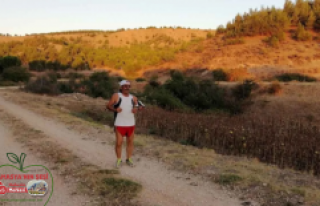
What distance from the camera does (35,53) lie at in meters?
67.0

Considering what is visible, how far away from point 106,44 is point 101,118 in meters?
62.0

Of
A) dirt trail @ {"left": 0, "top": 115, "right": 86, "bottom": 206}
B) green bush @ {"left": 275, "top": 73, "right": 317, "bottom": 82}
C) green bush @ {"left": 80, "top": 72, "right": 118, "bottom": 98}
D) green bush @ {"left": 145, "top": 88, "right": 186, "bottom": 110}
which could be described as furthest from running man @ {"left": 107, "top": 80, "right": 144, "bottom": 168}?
green bush @ {"left": 275, "top": 73, "right": 317, "bottom": 82}

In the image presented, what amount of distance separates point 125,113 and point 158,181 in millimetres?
1610

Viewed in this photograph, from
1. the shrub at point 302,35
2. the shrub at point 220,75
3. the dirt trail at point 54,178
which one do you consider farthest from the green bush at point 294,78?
the dirt trail at point 54,178

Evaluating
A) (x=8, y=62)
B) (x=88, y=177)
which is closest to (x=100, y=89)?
(x=88, y=177)

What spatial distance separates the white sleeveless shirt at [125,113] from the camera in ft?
22.6

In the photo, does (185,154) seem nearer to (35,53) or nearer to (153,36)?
(35,53)

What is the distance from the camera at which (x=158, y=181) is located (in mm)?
6387

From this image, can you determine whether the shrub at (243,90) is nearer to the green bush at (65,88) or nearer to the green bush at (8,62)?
the green bush at (65,88)

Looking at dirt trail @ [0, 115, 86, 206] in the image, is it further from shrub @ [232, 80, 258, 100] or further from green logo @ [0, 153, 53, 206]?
shrub @ [232, 80, 258, 100]

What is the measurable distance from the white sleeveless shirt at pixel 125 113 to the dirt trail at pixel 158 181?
3.42ft

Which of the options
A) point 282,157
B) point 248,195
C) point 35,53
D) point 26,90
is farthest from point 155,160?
point 35,53

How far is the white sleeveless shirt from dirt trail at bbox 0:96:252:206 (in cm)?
104

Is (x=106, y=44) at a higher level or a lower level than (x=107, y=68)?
higher
